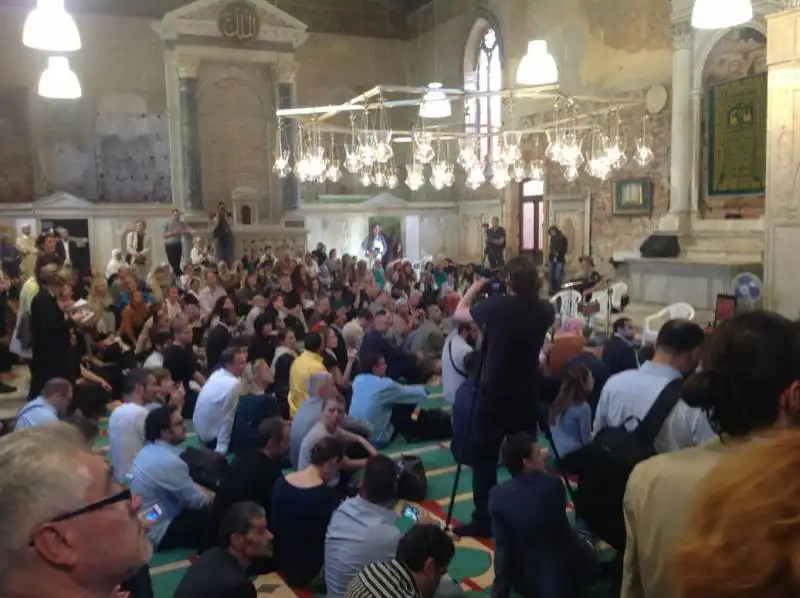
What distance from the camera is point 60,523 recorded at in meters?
1.26

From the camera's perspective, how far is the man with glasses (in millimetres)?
1232

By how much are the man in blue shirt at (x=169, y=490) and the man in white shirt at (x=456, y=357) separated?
2.01m

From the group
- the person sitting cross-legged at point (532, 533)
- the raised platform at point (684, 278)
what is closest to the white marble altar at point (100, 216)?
the raised platform at point (684, 278)

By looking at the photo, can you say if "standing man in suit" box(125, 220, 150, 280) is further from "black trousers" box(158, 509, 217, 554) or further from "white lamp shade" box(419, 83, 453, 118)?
"black trousers" box(158, 509, 217, 554)

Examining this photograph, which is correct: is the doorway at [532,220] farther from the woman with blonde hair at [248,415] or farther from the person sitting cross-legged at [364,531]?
the person sitting cross-legged at [364,531]

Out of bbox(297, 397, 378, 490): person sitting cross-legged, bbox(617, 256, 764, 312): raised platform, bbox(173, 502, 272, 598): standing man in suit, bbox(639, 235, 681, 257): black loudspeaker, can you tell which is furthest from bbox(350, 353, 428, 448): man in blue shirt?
bbox(639, 235, 681, 257): black loudspeaker

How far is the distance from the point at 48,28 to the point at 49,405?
7.21 feet

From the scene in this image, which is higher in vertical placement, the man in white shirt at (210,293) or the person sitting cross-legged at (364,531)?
the man in white shirt at (210,293)

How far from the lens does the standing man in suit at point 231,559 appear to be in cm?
275

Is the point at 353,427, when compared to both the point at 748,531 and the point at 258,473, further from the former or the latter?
the point at 748,531

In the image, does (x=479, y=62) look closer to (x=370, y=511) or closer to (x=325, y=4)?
(x=325, y=4)

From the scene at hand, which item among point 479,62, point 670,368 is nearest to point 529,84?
point 670,368

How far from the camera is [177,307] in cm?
817

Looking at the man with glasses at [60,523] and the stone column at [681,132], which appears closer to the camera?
the man with glasses at [60,523]
